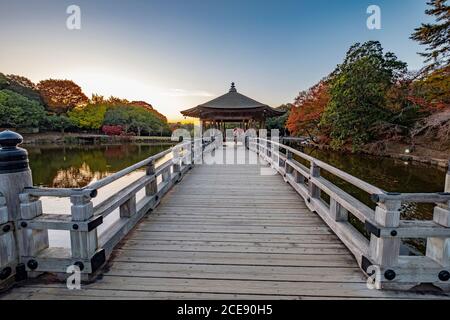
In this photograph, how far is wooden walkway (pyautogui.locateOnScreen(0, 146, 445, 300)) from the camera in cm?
179

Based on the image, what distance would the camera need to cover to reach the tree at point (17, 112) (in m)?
30.1

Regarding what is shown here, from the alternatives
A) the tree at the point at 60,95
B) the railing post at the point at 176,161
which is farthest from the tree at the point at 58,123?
the railing post at the point at 176,161

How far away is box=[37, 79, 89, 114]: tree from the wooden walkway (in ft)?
151

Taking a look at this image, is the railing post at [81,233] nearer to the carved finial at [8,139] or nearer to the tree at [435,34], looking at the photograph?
the carved finial at [8,139]

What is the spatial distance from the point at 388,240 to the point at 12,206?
274cm

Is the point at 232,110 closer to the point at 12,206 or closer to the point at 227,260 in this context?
the point at 227,260

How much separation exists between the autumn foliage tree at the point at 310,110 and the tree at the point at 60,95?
3567 cm

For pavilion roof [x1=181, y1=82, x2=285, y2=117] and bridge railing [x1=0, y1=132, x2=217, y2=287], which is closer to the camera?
bridge railing [x1=0, y1=132, x2=217, y2=287]

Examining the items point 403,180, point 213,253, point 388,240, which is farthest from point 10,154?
point 403,180

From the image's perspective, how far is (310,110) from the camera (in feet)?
80.9

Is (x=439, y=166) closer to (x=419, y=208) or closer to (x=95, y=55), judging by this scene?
(x=419, y=208)

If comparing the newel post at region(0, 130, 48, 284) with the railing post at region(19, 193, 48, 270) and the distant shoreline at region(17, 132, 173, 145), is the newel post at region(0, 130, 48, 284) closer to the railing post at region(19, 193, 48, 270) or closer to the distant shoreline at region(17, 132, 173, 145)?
the railing post at region(19, 193, 48, 270)

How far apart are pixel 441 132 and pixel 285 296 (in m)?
16.5

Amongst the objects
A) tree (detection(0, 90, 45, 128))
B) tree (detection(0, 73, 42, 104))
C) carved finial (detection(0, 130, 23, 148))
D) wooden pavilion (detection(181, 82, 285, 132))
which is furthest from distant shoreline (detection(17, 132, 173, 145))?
carved finial (detection(0, 130, 23, 148))
